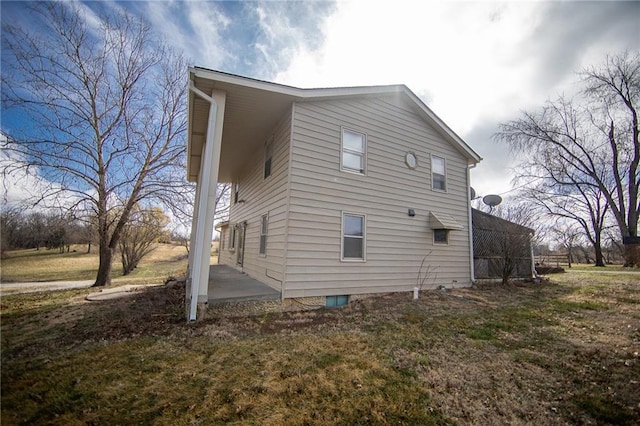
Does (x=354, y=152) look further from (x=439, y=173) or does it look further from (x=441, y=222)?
(x=439, y=173)

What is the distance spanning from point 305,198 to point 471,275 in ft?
23.6

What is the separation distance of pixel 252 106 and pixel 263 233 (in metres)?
3.66

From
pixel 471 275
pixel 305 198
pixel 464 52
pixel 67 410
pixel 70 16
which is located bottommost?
pixel 67 410

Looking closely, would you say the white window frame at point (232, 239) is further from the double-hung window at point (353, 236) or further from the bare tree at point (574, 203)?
the bare tree at point (574, 203)

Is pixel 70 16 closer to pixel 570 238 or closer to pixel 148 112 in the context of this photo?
pixel 148 112

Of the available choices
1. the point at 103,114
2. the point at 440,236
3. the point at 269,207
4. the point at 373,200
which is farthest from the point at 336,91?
the point at 103,114

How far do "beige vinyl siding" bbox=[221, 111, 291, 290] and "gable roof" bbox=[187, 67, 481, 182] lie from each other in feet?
1.42

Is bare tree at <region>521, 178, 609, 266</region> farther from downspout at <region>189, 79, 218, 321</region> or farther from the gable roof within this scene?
downspout at <region>189, 79, 218, 321</region>

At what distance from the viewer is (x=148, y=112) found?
1283cm

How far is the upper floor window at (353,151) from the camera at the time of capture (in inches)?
299

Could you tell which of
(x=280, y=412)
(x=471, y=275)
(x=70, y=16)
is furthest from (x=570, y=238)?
(x=70, y=16)

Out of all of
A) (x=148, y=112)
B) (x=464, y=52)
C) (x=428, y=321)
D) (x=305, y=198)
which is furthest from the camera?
(x=148, y=112)

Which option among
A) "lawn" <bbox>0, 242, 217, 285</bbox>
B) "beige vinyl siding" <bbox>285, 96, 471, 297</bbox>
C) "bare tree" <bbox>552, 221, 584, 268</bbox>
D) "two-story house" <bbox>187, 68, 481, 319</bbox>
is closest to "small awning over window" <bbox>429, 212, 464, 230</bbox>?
"two-story house" <bbox>187, 68, 481, 319</bbox>

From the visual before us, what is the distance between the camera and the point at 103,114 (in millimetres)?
11578
